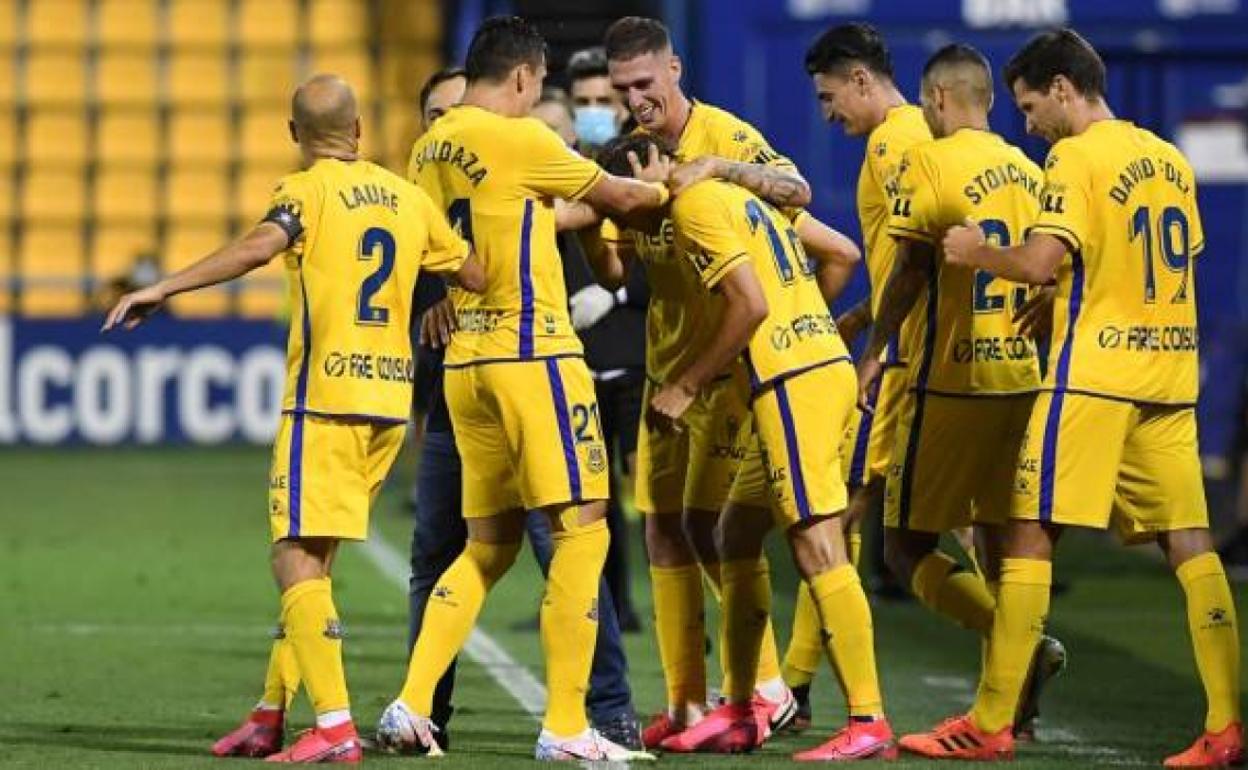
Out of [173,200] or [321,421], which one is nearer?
[321,421]

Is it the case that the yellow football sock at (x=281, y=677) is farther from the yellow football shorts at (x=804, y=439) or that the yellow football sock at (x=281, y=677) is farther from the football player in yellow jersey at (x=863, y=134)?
the football player in yellow jersey at (x=863, y=134)

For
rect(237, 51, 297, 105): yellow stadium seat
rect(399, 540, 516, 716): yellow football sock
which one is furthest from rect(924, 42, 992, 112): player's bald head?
rect(237, 51, 297, 105): yellow stadium seat

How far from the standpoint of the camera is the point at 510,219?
317 inches

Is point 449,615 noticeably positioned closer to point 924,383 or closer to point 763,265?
point 763,265

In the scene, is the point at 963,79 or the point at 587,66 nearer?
the point at 963,79

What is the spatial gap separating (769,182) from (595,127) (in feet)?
9.08

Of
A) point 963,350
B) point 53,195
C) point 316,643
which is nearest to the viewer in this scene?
point 316,643

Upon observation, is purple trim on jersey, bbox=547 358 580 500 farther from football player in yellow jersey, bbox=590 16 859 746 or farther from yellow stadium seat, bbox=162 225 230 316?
yellow stadium seat, bbox=162 225 230 316

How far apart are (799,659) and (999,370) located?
1.22 m

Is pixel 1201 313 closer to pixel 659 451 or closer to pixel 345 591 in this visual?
pixel 345 591

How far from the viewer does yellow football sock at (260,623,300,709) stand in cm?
819

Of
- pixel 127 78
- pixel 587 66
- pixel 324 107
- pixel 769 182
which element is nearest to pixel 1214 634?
pixel 769 182

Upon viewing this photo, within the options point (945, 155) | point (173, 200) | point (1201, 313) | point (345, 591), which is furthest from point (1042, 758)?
point (173, 200)

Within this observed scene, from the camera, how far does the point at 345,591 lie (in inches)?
538
